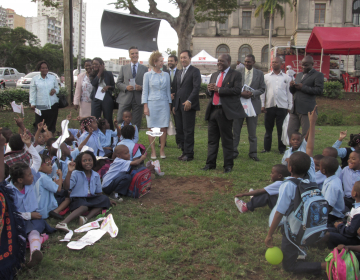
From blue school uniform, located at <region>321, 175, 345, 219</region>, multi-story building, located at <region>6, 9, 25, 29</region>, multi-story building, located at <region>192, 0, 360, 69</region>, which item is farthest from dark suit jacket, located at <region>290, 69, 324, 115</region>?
multi-story building, located at <region>6, 9, 25, 29</region>

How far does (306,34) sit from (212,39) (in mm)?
11634

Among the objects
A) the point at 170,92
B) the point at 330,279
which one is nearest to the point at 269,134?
the point at 170,92

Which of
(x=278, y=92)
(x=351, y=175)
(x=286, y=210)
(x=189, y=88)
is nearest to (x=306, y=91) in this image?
(x=278, y=92)

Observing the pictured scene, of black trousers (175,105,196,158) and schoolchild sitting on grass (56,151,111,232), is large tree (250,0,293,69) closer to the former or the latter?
black trousers (175,105,196,158)

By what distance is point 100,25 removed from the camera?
9.45 meters

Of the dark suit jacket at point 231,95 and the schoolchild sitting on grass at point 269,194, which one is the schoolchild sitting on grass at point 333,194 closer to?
the schoolchild sitting on grass at point 269,194

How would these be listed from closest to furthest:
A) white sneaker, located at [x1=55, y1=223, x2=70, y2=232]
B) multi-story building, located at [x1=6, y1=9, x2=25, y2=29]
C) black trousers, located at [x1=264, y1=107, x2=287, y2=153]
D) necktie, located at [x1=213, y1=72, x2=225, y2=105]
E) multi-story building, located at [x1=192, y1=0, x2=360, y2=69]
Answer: white sneaker, located at [x1=55, y1=223, x2=70, y2=232] → necktie, located at [x1=213, y1=72, x2=225, y2=105] → black trousers, located at [x1=264, y1=107, x2=287, y2=153] → multi-story building, located at [x1=192, y1=0, x2=360, y2=69] → multi-story building, located at [x1=6, y1=9, x2=25, y2=29]

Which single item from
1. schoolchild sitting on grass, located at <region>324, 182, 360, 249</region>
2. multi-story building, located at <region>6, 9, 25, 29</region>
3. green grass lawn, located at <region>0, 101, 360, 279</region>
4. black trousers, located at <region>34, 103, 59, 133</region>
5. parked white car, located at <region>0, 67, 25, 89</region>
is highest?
multi-story building, located at <region>6, 9, 25, 29</region>

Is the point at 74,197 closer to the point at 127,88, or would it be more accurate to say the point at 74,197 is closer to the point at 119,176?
the point at 119,176

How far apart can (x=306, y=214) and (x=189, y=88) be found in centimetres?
437

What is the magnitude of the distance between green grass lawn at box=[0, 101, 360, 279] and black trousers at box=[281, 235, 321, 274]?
2.2 inches

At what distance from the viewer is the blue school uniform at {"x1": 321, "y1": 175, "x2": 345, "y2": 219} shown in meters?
3.58

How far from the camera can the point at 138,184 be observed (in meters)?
4.62

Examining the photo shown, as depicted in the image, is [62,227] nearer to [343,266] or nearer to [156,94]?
[343,266]
